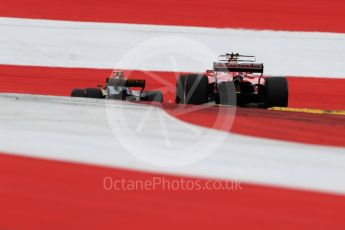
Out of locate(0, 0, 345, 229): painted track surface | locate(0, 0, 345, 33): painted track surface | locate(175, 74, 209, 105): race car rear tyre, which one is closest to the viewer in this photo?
locate(0, 0, 345, 229): painted track surface

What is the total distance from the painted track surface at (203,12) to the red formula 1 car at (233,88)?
3.88m

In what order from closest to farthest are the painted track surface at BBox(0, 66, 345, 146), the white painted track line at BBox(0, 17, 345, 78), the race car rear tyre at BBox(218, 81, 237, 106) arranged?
1. the painted track surface at BBox(0, 66, 345, 146)
2. the race car rear tyre at BBox(218, 81, 237, 106)
3. the white painted track line at BBox(0, 17, 345, 78)

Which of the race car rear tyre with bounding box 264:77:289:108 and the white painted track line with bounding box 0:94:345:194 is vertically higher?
the race car rear tyre with bounding box 264:77:289:108

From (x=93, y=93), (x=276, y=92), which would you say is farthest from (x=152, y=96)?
(x=276, y=92)

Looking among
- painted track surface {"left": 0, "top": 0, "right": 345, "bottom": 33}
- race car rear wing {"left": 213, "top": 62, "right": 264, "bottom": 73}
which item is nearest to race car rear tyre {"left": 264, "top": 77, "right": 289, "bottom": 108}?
race car rear wing {"left": 213, "top": 62, "right": 264, "bottom": 73}

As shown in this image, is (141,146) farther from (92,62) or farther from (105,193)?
(92,62)

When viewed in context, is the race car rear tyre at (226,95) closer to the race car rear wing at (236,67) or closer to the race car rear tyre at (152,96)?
the race car rear wing at (236,67)

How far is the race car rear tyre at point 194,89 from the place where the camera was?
8.51m

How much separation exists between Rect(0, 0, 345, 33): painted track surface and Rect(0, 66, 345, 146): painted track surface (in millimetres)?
1804

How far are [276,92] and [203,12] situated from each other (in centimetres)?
510

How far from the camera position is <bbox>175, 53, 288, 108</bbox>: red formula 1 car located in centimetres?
853

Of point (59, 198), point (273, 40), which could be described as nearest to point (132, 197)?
point (59, 198)

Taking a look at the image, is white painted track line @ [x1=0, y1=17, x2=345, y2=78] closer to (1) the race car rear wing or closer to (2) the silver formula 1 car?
(1) the race car rear wing

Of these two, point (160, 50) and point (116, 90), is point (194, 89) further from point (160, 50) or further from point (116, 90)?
point (160, 50)
